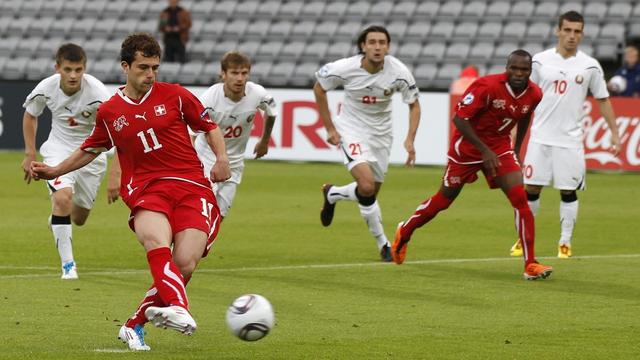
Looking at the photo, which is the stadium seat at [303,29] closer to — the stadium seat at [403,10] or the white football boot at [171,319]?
the stadium seat at [403,10]

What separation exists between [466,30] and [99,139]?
20.9m

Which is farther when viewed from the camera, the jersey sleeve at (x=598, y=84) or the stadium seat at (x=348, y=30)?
the stadium seat at (x=348, y=30)

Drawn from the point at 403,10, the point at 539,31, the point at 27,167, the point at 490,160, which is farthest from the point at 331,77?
the point at 403,10

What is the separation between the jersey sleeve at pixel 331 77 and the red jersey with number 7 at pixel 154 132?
497 centimetres

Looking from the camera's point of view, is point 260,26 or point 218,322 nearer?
point 218,322

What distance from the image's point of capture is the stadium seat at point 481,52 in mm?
27641

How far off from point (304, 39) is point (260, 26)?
1.31 m

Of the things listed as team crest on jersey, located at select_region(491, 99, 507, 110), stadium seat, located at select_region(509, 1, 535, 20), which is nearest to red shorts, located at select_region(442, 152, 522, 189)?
team crest on jersey, located at select_region(491, 99, 507, 110)

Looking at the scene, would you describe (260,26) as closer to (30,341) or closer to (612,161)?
(612,161)

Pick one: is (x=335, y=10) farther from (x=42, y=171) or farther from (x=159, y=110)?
(x=159, y=110)

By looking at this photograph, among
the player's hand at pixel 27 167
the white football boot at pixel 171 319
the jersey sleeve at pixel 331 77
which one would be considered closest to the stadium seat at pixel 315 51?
the jersey sleeve at pixel 331 77

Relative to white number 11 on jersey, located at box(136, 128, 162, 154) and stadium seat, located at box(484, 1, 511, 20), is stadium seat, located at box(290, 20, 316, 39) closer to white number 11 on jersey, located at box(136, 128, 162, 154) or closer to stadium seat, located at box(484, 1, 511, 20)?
stadium seat, located at box(484, 1, 511, 20)

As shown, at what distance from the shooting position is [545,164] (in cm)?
1306

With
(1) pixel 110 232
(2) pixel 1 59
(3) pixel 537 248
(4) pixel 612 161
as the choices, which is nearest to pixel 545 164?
(3) pixel 537 248
